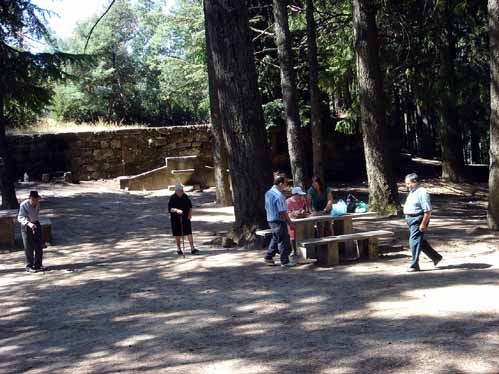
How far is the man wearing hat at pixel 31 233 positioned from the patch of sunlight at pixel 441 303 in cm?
658

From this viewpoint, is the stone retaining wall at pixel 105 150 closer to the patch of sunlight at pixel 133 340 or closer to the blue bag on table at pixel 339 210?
the blue bag on table at pixel 339 210

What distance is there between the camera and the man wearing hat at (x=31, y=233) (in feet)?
38.8

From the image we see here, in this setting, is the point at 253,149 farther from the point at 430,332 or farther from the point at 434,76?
the point at 434,76

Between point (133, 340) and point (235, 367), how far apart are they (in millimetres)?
1669

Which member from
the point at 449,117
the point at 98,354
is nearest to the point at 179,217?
the point at 98,354

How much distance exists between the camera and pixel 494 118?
13.2m

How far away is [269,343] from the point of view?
673 cm

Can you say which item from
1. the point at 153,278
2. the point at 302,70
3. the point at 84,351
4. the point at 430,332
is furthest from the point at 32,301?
the point at 302,70

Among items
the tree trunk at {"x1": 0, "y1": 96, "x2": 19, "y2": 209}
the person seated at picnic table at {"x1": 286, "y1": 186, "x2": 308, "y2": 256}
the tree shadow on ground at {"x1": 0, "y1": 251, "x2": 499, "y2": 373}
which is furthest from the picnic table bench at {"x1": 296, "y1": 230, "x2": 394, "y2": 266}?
the tree trunk at {"x1": 0, "y1": 96, "x2": 19, "y2": 209}

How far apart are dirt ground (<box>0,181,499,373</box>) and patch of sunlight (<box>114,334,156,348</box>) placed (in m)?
0.04

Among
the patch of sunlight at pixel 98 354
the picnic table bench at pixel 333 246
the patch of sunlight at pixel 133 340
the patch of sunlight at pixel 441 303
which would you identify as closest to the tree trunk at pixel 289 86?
the picnic table bench at pixel 333 246

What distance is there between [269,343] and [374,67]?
10612 millimetres

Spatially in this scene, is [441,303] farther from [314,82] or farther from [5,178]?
[5,178]

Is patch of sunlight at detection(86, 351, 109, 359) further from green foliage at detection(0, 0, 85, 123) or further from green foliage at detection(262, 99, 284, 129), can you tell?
green foliage at detection(262, 99, 284, 129)
